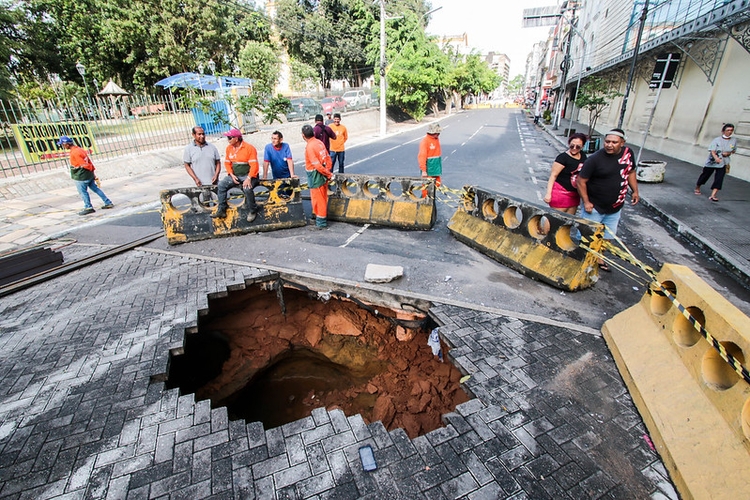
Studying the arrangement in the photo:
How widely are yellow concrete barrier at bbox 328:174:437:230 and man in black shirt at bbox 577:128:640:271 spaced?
2599 mm

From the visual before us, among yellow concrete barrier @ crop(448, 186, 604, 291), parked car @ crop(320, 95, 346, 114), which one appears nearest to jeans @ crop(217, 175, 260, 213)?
yellow concrete barrier @ crop(448, 186, 604, 291)

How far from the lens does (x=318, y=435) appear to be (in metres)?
2.78

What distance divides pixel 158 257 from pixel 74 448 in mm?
3744

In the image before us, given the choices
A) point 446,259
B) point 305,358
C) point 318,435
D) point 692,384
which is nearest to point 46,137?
point 305,358

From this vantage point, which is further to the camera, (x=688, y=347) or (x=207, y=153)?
(x=207, y=153)

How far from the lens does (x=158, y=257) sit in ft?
19.5

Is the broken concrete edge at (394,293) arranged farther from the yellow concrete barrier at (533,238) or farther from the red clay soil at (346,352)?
the yellow concrete barrier at (533,238)

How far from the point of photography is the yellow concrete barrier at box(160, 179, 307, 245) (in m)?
6.34

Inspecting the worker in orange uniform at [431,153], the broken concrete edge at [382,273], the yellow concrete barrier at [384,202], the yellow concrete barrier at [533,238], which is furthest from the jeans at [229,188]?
the yellow concrete barrier at [533,238]

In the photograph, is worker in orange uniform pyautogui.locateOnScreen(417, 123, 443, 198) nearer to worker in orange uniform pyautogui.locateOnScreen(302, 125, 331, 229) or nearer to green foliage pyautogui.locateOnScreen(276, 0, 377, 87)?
worker in orange uniform pyautogui.locateOnScreen(302, 125, 331, 229)

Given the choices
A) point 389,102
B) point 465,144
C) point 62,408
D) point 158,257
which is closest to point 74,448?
point 62,408

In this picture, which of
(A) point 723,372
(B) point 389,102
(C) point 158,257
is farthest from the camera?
(B) point 389,102

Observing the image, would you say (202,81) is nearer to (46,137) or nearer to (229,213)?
(46,137)

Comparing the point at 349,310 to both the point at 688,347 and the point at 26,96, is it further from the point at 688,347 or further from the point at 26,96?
the point at 26,96
